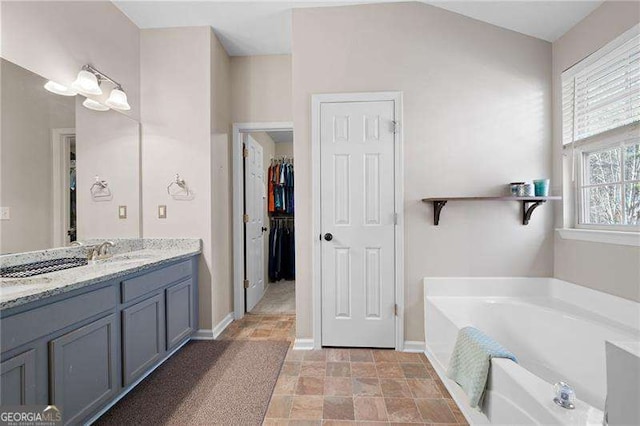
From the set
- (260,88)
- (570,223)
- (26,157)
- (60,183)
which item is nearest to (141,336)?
(60,183)

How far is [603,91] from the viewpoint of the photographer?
1854 millimetres

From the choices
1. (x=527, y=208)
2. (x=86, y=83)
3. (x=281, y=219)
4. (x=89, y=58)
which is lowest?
(x=281, y=219)

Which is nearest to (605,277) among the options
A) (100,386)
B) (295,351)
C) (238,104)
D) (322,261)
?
(322,261)

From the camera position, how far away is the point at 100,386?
4.95 ft

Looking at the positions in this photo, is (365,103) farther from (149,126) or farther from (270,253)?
(270,253)

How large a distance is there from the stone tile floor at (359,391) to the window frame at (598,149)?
1528 millimetres

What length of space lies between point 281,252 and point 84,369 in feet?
10.7

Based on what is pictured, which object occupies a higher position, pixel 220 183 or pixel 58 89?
pixel 58 89

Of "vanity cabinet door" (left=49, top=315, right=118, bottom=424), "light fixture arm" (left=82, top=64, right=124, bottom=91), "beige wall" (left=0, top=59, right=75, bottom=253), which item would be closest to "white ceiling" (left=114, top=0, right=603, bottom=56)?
"light fixture arm" (left=82, top=64, right=124, bottom=91)

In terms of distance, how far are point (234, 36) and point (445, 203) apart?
252cm

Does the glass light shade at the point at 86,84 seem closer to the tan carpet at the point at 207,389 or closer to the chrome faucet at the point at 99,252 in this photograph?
the chrome faucet at the point at 99,252

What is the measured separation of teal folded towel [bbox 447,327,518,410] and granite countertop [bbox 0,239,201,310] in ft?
6.52

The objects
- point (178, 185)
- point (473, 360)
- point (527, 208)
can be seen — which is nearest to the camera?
point (473, 360)

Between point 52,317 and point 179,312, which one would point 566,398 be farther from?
point 179,312
